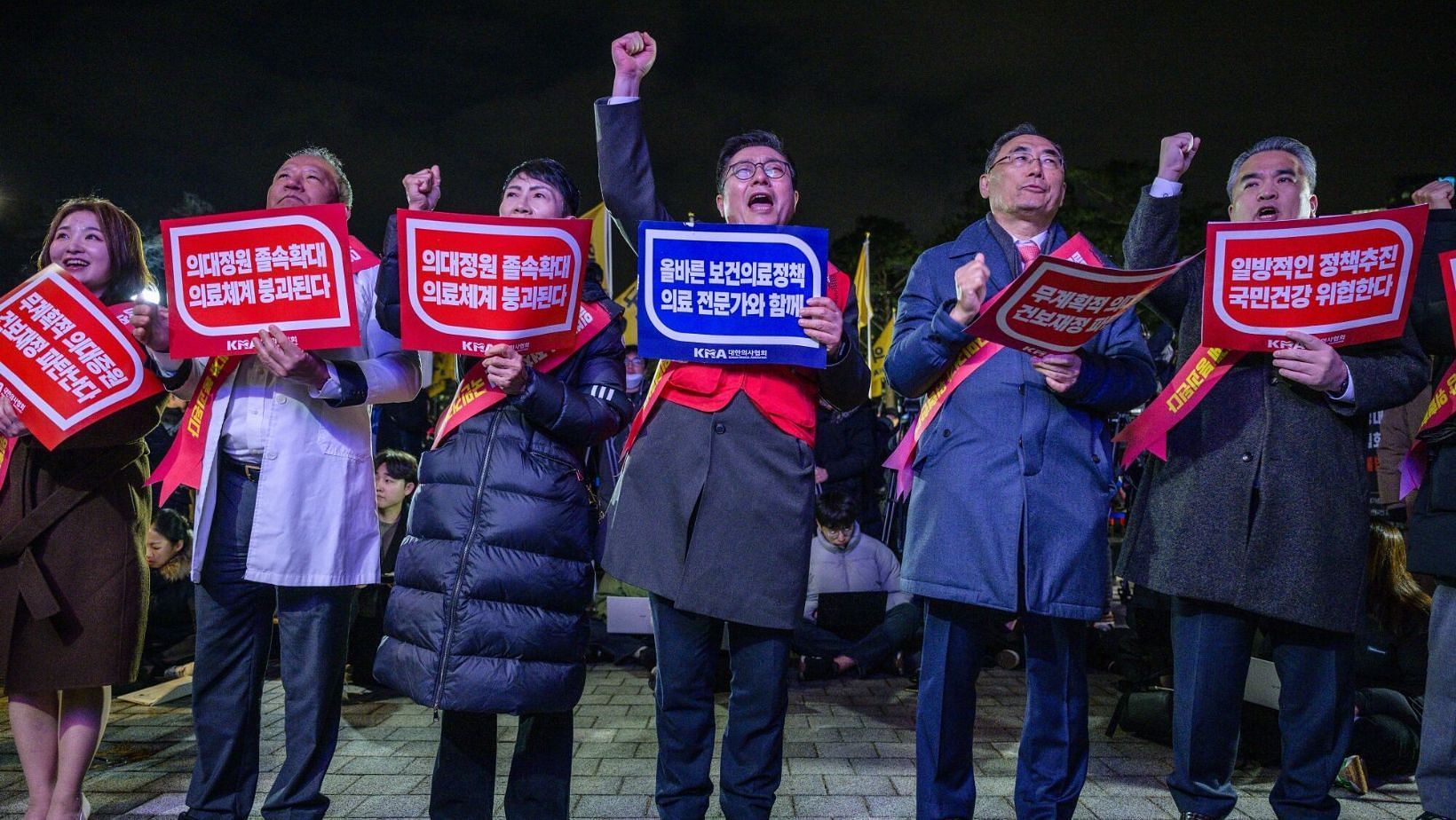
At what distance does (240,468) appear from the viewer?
3178mm

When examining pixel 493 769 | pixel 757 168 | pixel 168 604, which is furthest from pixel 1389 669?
pixel 168 604

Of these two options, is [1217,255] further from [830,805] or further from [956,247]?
[830,805]

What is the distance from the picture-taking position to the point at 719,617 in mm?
2855

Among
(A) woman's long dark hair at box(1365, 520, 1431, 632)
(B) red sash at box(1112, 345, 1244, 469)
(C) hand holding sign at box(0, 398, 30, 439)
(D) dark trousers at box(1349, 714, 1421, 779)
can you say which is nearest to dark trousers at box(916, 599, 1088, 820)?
(B) red sash at box(1112, 345, 1244, 469)

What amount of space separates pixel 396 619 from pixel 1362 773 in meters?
4.16

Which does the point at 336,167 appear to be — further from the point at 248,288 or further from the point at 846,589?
the point at 846,589

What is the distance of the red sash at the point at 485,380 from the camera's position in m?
3.03

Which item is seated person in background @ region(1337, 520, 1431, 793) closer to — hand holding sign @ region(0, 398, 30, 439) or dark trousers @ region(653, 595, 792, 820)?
dark trousers @ region(653, 595, 792, 820)

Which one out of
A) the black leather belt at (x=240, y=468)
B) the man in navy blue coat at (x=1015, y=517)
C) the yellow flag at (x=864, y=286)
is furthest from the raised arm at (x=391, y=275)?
the yellow flag at (x=864, y=286)

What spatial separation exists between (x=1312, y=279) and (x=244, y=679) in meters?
3.75

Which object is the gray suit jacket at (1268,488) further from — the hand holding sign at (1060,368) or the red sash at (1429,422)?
the hand holding sign at (1060,368)

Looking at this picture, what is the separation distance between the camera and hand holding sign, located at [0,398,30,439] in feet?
10.5

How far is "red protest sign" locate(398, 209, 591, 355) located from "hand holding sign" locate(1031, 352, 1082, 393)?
147 centimetres

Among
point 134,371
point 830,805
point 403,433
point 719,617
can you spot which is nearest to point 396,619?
point 719,617
